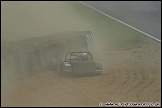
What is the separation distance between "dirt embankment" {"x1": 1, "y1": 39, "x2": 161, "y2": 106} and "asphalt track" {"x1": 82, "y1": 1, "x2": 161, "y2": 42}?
8.14 meters

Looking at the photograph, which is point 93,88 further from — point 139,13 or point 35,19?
point 139,13

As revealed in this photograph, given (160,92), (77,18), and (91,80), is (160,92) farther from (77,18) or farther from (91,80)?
(77,18)

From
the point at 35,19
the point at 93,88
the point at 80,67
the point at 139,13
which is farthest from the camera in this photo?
the point at 139,13

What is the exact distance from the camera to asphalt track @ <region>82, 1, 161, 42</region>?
2512 centimetres

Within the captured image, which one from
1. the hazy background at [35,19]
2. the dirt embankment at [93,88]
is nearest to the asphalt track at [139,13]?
the hazy background at [35,19]

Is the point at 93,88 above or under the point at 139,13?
under

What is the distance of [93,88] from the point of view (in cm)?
1084

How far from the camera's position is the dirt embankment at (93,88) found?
31.2 feet

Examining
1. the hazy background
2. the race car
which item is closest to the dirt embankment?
the race car

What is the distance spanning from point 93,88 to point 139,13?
22517 mm

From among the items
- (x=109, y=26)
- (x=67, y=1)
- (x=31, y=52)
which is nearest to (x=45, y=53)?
(x=31, y=52)

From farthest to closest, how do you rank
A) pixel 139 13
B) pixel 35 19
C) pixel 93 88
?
pixel 139 13 < pixel 35 19 < pixel 93 88

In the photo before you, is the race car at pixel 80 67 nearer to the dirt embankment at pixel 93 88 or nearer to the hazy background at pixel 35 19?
the dirt embankment at pixel 93 88

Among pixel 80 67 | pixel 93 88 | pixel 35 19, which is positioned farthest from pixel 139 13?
pixel 93 88
